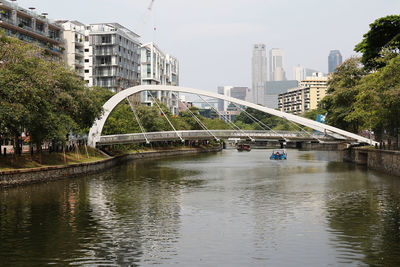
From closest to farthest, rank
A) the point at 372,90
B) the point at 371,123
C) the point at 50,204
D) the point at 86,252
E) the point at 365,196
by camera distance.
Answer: the point at 86,252 → the point at 50,204 → the point at 365,196 → the point at 372,90 → the point at 371,123

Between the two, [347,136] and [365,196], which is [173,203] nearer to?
[365,196]

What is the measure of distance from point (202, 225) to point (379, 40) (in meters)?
43.9

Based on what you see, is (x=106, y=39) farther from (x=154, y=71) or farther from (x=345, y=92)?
(x=345, y=92)

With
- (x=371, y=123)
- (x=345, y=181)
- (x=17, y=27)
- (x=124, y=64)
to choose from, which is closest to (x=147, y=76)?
(x=124, y=64)

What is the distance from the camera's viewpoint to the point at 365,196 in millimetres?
35688

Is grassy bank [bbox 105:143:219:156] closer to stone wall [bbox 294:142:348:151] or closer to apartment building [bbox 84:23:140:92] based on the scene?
apartment building [bbox 84:23:140:92]

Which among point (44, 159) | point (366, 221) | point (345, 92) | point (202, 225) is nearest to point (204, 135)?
point (345, 92)

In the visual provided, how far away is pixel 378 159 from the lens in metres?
57.8

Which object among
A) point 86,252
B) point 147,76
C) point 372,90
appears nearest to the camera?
point 86,252

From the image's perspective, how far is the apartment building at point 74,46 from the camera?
111938 millimetres

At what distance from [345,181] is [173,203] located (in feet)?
66.9

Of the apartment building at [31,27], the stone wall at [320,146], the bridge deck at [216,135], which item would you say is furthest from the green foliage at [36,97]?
the stone wall at [320,146]

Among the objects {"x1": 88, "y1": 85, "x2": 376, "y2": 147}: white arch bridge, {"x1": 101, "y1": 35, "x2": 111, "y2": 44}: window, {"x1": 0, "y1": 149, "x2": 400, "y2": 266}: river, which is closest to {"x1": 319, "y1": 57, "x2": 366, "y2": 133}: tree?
{"x1": 88, "y1": 85, "x2": 376, "y2": 147}: white arch bridge

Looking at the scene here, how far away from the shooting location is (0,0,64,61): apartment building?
280 ft
